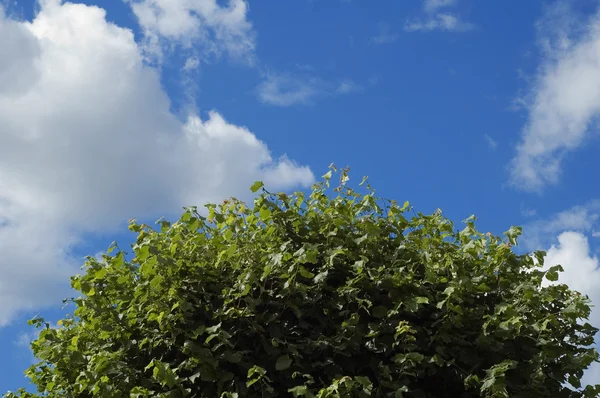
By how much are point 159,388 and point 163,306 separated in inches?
30.0

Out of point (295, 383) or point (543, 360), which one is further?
point (543, 360)

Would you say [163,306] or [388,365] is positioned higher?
[163,306]

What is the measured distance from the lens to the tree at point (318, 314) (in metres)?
5.63

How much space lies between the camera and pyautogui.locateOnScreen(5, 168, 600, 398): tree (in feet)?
18.5

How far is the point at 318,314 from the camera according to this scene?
5863mm

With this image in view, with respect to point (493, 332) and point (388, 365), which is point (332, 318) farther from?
point (493, 332)

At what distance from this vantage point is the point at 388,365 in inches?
225

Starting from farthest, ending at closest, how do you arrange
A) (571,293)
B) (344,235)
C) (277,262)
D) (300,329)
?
(571,293) → (344,235) → (300,329) → (277,262)

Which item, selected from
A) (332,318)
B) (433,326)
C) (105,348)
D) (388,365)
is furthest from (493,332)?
(105,348)

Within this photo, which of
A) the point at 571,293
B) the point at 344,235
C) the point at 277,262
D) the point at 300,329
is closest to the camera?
the point at 277,262

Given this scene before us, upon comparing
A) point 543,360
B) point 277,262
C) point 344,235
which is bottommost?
point 543,360

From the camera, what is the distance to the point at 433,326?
5.95 meters

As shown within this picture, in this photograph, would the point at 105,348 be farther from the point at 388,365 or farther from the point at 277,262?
the point at 388,365

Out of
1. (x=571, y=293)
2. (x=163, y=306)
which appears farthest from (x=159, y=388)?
(x=571, y=293)
